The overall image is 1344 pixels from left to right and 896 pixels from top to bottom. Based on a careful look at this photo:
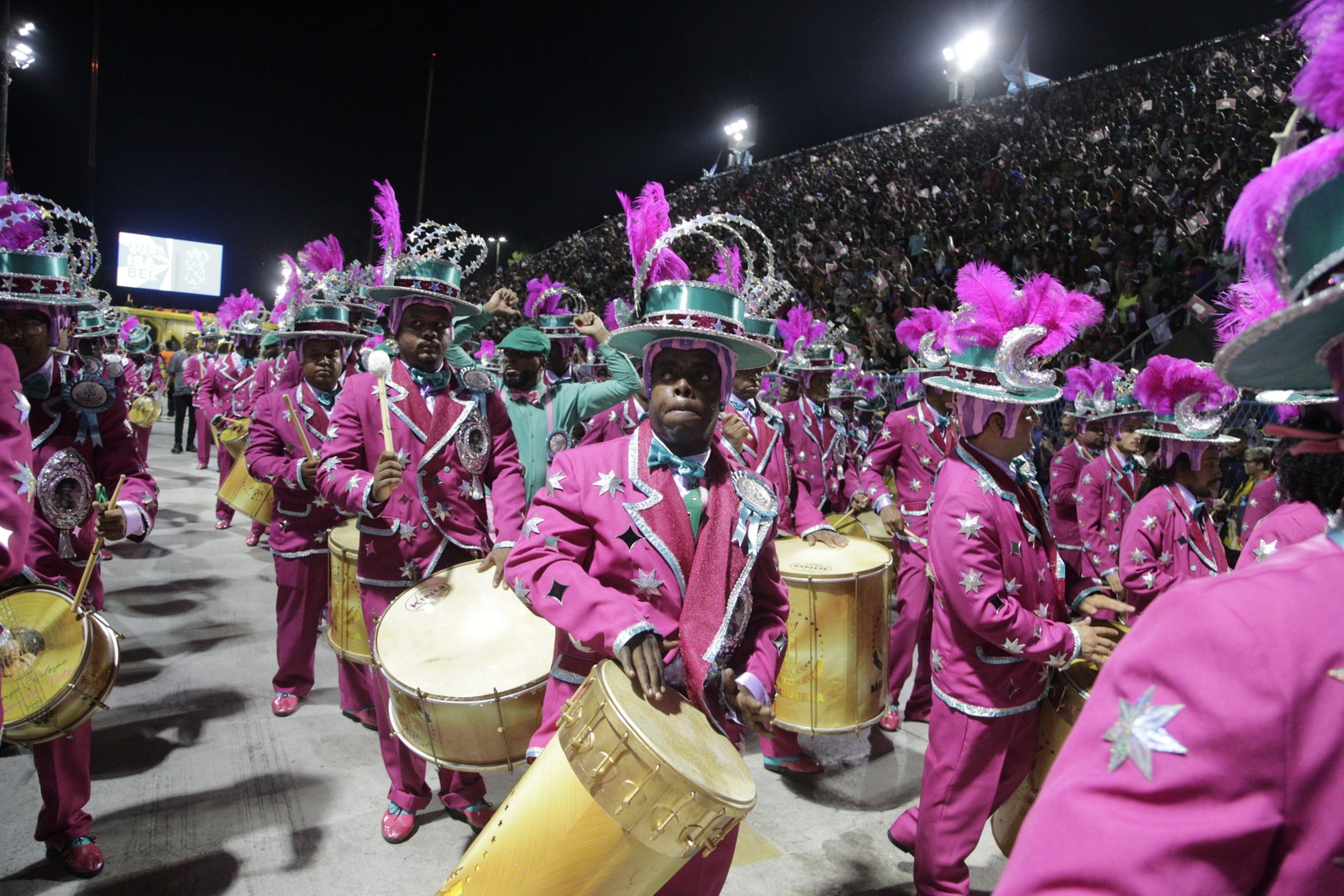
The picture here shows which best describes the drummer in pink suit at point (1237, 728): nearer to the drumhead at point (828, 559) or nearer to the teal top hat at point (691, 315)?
the teal top hat at point (691, 315)

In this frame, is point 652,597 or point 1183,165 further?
point 1183,165

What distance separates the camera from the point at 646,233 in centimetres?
282

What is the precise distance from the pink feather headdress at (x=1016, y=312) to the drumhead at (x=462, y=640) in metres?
2.14

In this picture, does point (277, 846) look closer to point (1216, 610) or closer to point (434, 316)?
point (434, 316)

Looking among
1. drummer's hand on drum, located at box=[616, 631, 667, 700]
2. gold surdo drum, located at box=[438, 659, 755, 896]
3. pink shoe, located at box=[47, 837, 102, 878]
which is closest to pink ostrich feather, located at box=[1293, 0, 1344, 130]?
gold surdo drum, located at box=[438, 659, 755, 896]

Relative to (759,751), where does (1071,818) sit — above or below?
above

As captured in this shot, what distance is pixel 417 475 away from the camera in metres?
3.60

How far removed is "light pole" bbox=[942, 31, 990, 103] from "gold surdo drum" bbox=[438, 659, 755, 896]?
82.5ft

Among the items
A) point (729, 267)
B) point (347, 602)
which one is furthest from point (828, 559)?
point (347, 602)

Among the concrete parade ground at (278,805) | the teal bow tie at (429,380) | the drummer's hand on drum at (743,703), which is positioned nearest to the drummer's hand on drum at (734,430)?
the teal bow tie at (429,380)

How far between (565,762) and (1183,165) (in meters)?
13.7

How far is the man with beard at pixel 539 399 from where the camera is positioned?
570 centimetres

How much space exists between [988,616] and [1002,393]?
0.90 m

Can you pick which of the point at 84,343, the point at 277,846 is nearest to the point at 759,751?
the point at 277,846
